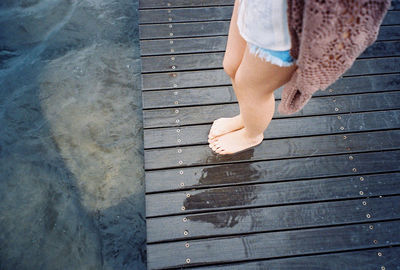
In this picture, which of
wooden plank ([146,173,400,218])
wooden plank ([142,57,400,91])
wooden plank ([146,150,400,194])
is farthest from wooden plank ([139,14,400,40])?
wooden plank ([146,173,400,218])

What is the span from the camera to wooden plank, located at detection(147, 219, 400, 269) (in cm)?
153

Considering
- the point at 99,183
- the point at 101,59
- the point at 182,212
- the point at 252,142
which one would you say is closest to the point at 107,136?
the point at 99,183

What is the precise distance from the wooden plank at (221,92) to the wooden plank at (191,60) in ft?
0.66

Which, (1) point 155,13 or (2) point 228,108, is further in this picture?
(1) point 155,13

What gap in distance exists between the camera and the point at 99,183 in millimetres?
2139

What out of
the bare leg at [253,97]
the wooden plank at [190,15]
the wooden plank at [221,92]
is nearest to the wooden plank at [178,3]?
the wooden plank at [190,15]

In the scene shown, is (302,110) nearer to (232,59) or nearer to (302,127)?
(302,127)

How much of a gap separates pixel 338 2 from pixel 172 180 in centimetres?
130

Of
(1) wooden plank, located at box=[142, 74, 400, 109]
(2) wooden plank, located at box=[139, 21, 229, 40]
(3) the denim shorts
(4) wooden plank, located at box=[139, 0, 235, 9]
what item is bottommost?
(1) wooden plank, located at box=[142, 74, 400, 109]

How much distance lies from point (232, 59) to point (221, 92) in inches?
27.3

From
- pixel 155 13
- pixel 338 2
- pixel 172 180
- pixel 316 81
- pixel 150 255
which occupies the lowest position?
pixel 150 255

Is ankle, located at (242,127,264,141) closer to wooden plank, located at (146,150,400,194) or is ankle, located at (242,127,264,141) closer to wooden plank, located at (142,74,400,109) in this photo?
wooden plank, located at (146,150,400,194)

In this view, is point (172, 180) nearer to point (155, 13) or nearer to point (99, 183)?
point (99, 183)

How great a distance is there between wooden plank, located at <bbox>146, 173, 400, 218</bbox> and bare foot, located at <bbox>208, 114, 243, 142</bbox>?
34 centimetres
